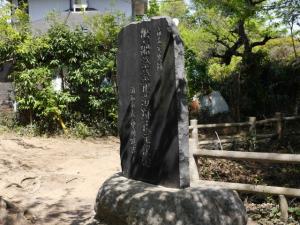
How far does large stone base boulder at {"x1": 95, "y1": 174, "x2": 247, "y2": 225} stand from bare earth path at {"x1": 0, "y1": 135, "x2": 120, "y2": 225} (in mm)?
1324

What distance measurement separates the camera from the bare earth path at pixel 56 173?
694 cm

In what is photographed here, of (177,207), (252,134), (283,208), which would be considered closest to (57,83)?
(252,134)

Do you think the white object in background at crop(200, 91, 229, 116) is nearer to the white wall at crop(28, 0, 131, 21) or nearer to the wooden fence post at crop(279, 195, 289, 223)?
the white wall at crop(28, 0, 131, 21)

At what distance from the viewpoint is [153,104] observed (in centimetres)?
538

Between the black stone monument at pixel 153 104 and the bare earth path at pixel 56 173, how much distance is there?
141 centimetres

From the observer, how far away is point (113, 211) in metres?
5.24

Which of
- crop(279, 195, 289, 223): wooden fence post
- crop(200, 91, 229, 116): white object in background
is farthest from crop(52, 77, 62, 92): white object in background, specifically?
crop(279, 195, 289, 223): wooden fence post

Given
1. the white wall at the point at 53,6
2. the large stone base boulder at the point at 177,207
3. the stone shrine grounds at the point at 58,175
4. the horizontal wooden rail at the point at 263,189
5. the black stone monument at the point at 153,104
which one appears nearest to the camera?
the large stone base boulder at the point at 177,207

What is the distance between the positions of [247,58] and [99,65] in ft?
19.6

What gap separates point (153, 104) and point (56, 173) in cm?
493

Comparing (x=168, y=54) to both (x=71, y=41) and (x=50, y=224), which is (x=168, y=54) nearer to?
(x=50, y=224)

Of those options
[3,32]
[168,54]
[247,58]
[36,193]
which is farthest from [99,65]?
[168,54]

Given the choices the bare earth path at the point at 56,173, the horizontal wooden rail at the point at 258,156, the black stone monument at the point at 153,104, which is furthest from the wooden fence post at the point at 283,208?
the bare earth path at the point at 56,173

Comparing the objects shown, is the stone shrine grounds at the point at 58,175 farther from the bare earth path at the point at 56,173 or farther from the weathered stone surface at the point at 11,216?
the weathered stone surface at the point at 11,216
